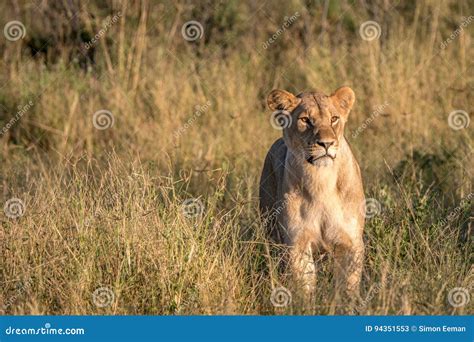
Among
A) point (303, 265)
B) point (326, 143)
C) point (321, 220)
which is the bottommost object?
point (303, 265)

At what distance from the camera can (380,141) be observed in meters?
7.64

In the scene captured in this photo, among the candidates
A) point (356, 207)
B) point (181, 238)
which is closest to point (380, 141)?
point (356, 207)

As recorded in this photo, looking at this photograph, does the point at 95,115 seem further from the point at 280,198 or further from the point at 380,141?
the point at 280,198

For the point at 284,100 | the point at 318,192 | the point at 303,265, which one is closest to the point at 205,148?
the point at 284,100

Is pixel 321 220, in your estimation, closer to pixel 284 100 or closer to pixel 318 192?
pixel 318 192

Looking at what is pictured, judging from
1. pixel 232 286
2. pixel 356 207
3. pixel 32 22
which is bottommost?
pixel 232 286

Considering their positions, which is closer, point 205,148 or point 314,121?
point 314,121

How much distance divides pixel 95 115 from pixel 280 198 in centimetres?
345

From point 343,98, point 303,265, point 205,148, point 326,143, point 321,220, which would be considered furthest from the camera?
point 205,148

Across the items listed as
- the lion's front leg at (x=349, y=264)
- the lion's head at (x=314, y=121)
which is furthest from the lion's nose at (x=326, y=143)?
the lion's front leg at (x=349, y=264)

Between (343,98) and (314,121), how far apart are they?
0.30 m

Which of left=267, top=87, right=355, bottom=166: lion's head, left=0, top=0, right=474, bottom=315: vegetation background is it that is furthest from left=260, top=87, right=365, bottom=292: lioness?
left=0, top=0, right=474, bottom=315: vegetation background

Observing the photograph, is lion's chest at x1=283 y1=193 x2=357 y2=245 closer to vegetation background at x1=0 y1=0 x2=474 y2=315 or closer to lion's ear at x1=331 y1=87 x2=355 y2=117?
vegetation background at x1=0 y1=0 x2=474 y2=315

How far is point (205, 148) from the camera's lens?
759 centimetres
